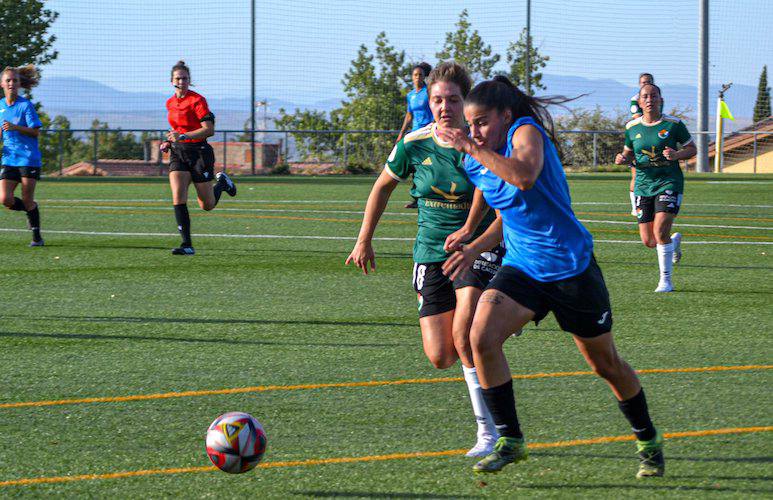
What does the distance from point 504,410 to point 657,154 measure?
23.1ft

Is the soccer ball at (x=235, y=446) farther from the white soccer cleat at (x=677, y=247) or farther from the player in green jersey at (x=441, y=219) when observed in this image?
the white soccer cleat at (x=677, y=247)

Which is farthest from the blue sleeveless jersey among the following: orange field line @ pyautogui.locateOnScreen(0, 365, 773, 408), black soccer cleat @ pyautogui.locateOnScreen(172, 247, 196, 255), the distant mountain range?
the distant mountain range

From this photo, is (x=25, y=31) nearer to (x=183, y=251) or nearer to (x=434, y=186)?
(x=183, y=251)

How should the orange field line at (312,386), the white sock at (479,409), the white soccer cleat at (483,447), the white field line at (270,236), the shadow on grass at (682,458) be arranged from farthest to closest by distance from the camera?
1. the white field line at (270,236)
2. the orange field line at (312,386)
3. the white sock at (479,409)
4. the white soccer cleat at (483,447)
5. the shadow on grass at (682,458)

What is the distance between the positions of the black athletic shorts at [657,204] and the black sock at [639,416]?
6.29 m

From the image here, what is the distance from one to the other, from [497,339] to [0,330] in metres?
5.19

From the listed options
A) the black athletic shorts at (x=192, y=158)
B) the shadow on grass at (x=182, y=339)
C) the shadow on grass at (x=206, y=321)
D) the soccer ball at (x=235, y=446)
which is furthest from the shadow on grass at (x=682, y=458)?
the black athletic shorts at (x=192, y=158)

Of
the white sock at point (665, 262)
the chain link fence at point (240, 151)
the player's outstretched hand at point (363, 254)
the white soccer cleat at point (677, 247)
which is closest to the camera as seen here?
the player's outstretched hand at point (363, 254)

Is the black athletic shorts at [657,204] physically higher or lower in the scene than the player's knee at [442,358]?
higher

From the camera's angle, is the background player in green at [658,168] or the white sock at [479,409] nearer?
the white sock at [479,409]

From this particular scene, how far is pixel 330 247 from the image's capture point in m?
14.8

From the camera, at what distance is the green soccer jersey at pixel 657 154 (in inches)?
446

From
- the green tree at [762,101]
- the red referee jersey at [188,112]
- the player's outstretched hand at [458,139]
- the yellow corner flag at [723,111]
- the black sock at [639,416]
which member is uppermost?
the green tree at [762,101]

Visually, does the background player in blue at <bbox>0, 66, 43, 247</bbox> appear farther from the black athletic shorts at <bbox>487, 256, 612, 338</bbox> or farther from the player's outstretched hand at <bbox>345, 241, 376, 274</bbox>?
the black athletic shorts at <bbox>487, 256, 612, 338</bbox>
